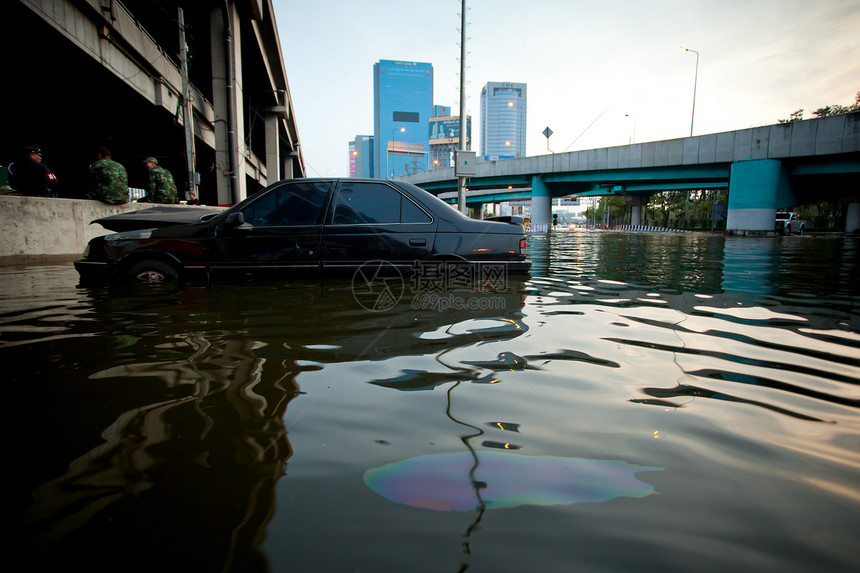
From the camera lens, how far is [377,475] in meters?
1.59

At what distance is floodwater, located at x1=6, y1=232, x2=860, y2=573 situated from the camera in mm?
1245

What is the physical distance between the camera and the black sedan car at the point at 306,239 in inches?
208

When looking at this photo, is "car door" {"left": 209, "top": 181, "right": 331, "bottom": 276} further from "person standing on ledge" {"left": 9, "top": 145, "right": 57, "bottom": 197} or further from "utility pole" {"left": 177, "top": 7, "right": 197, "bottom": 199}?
"utility pole" {"left": 177, "top": 7, "right": 197, "bottom": 199}

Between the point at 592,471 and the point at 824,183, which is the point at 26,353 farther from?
the point at 824,183

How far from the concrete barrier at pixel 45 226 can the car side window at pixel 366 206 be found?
4.77 m

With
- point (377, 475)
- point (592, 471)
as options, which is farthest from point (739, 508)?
point (377, 475)

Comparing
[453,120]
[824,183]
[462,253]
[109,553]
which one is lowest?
[109,553]

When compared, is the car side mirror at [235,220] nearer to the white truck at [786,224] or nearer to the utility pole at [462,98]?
the utility pole at [462,98]

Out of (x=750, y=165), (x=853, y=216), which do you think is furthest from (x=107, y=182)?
(x=853, y=216)

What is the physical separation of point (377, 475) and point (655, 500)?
0.93 m

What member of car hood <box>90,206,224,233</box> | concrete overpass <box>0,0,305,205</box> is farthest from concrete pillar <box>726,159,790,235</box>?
car hood <box>90,206,224,233</box>

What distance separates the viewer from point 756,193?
29.2m

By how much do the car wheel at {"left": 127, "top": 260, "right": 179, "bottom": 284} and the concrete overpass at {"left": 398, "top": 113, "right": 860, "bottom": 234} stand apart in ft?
111

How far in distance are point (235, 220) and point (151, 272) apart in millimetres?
1271
